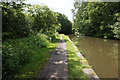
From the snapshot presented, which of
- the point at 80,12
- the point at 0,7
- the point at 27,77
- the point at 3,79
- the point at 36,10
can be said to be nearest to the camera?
the point at 0,7

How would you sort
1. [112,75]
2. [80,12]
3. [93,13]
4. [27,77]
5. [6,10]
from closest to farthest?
[6,10] → [27,77] → [112,75] → [93,13] → [80,12]

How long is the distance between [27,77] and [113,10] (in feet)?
93.8

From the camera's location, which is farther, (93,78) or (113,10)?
(113,10)

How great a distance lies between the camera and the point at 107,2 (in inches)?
981


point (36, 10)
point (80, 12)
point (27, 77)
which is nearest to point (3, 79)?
point (27, 77)

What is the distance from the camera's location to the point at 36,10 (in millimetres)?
14797

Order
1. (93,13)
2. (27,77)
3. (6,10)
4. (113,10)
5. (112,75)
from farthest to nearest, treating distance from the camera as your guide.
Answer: (93,13) → (113,10) → (112,75) → (27,77) → (6,10)

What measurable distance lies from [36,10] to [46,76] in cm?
1320

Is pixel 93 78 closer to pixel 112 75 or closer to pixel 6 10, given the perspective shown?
pixel 112 75

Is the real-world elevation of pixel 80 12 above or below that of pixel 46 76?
above

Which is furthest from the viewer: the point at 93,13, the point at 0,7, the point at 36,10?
the point at 93,13

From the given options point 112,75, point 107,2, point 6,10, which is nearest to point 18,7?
point 6,10

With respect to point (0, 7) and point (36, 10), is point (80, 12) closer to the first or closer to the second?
point (36, 10)

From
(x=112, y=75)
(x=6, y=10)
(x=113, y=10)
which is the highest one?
(x=113, y=10)
